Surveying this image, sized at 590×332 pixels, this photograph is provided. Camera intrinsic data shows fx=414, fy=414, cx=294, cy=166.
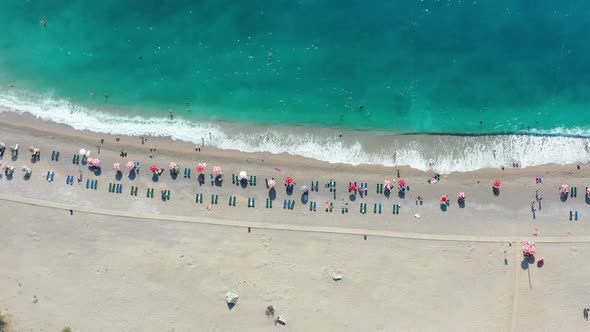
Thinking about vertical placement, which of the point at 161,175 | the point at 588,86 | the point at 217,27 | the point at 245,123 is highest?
the point at 217,27

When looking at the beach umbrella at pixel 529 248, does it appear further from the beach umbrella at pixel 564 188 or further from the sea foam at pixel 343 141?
the sea foam at pixel 343 141

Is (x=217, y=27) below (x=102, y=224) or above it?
above

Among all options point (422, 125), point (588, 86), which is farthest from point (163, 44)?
point (588, 86)

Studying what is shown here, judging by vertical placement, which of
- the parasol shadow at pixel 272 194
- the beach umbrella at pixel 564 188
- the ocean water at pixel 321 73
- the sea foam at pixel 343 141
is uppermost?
the ocean water at pixel 321 73

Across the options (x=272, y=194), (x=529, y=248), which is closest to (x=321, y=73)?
(x=272, y=194)

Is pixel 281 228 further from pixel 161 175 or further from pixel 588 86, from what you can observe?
pixel 588 86

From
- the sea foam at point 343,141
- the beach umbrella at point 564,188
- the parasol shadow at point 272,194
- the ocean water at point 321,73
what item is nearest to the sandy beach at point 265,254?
the parasol shadow at point 272,194

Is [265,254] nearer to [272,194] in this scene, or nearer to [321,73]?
[272,194]
